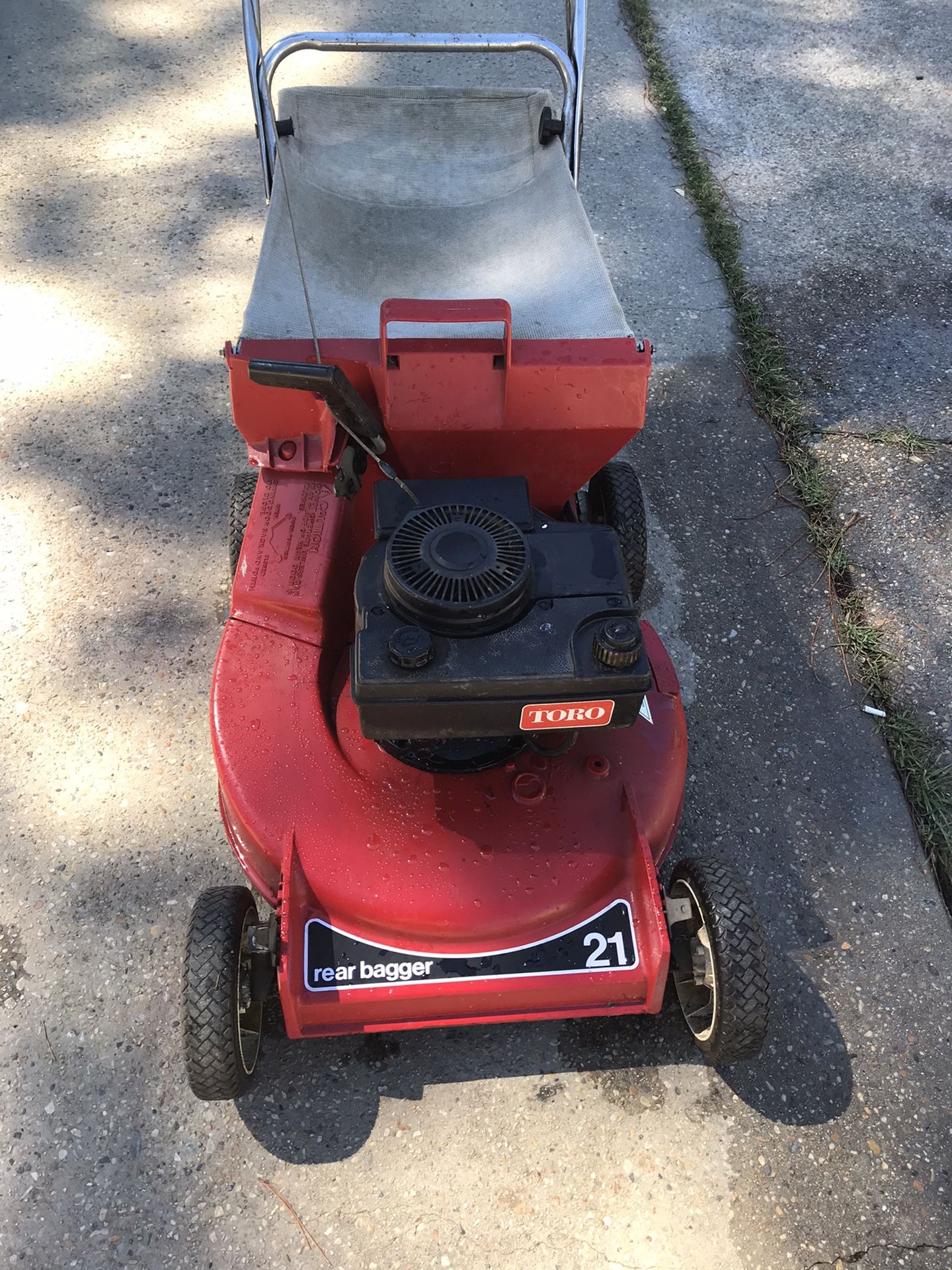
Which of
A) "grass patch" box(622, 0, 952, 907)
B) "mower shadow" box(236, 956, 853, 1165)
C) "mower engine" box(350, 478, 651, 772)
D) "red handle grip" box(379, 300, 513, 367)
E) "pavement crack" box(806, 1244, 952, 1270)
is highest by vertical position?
"red handle grip" box(379, 300, 513, 367)

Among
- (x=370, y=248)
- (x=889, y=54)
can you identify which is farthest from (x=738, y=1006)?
(x=889, y=54)

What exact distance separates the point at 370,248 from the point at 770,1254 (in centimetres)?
225

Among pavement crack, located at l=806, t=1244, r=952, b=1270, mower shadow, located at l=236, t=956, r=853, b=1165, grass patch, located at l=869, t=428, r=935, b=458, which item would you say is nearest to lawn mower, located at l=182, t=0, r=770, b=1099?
mower shadow, located at l=236, t=956, r=853, b=1165

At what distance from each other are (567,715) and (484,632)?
18cm

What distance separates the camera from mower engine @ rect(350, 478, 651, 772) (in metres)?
1.40

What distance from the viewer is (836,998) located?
197cm

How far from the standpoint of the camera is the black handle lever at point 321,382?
4.80ft

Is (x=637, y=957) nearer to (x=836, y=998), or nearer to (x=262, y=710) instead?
(x=836, y=998)

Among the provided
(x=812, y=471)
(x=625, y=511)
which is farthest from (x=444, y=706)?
(x=812, y=471)

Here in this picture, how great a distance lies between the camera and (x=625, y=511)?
2.35 metres

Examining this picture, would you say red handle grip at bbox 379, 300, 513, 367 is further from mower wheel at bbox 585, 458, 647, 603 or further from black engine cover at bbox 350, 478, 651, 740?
mower wheel at bbox 585, 458, 647, 603

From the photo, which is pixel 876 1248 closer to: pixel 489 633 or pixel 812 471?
pixel 489 633

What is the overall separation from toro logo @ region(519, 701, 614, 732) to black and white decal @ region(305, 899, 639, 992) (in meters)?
0.41

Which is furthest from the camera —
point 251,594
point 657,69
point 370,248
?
point 657,69
